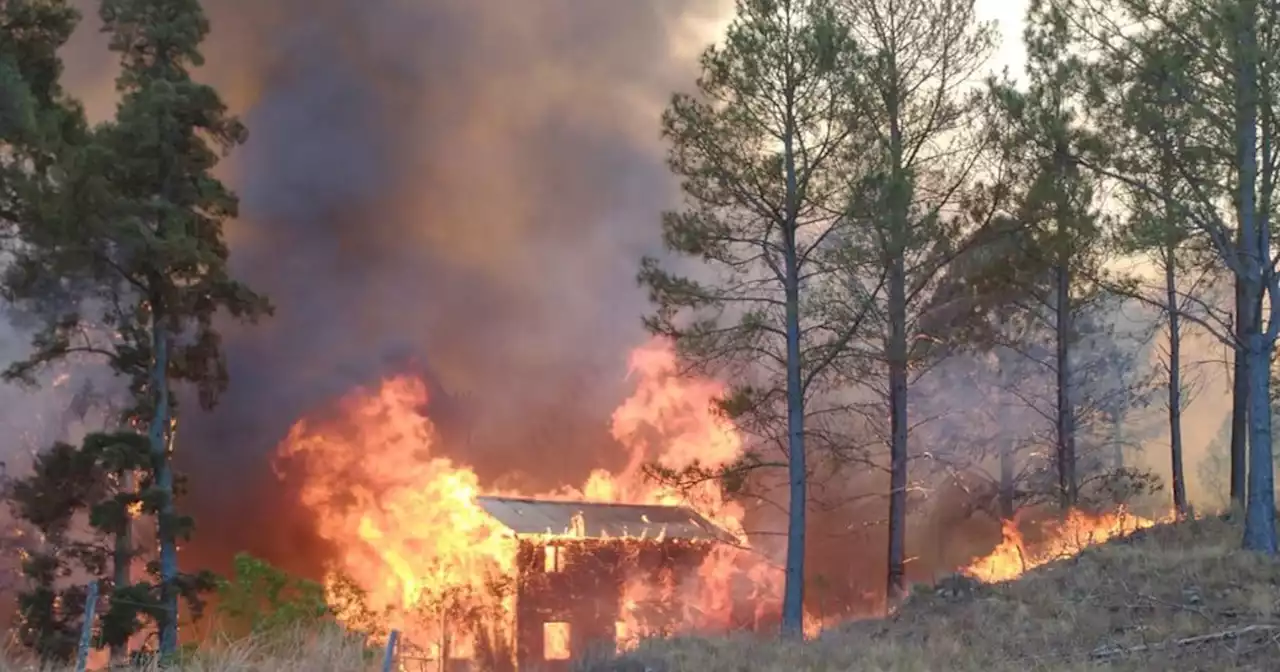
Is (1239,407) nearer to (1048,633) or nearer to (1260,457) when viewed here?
(1260,457)

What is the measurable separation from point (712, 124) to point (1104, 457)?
3051 centimetres

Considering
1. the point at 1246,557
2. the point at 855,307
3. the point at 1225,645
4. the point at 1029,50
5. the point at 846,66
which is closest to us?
the point at 1225,645

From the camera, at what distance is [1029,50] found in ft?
47.4

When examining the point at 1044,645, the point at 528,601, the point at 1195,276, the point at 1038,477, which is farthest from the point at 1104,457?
the point at 1044,645

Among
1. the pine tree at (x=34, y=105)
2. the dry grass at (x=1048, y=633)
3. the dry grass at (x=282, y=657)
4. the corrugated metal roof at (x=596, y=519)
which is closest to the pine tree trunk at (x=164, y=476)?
the pine tree at (x=34, y=105)

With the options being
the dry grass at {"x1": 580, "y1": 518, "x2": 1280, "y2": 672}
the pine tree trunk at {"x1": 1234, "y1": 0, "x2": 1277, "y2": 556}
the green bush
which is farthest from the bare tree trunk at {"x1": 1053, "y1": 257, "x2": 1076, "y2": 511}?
the green bush

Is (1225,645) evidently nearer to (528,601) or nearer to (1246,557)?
(1246,557)

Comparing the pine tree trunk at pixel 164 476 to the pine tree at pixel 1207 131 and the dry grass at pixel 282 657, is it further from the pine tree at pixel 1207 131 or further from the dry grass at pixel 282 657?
the pine tree at pixel 1207 131

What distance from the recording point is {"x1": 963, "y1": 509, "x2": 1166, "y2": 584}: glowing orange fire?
1680cm

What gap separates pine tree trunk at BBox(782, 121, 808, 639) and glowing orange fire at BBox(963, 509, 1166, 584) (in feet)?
9.18

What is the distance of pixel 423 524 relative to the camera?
26891mm

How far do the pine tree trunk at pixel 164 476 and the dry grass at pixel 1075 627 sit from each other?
9803mm

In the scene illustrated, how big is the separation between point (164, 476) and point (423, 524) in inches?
318

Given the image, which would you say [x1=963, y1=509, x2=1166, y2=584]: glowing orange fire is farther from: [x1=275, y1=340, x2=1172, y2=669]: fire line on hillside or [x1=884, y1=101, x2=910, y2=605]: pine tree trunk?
[x1=275, y1=340, x2=1172, y2=669]: fire line on hillside
